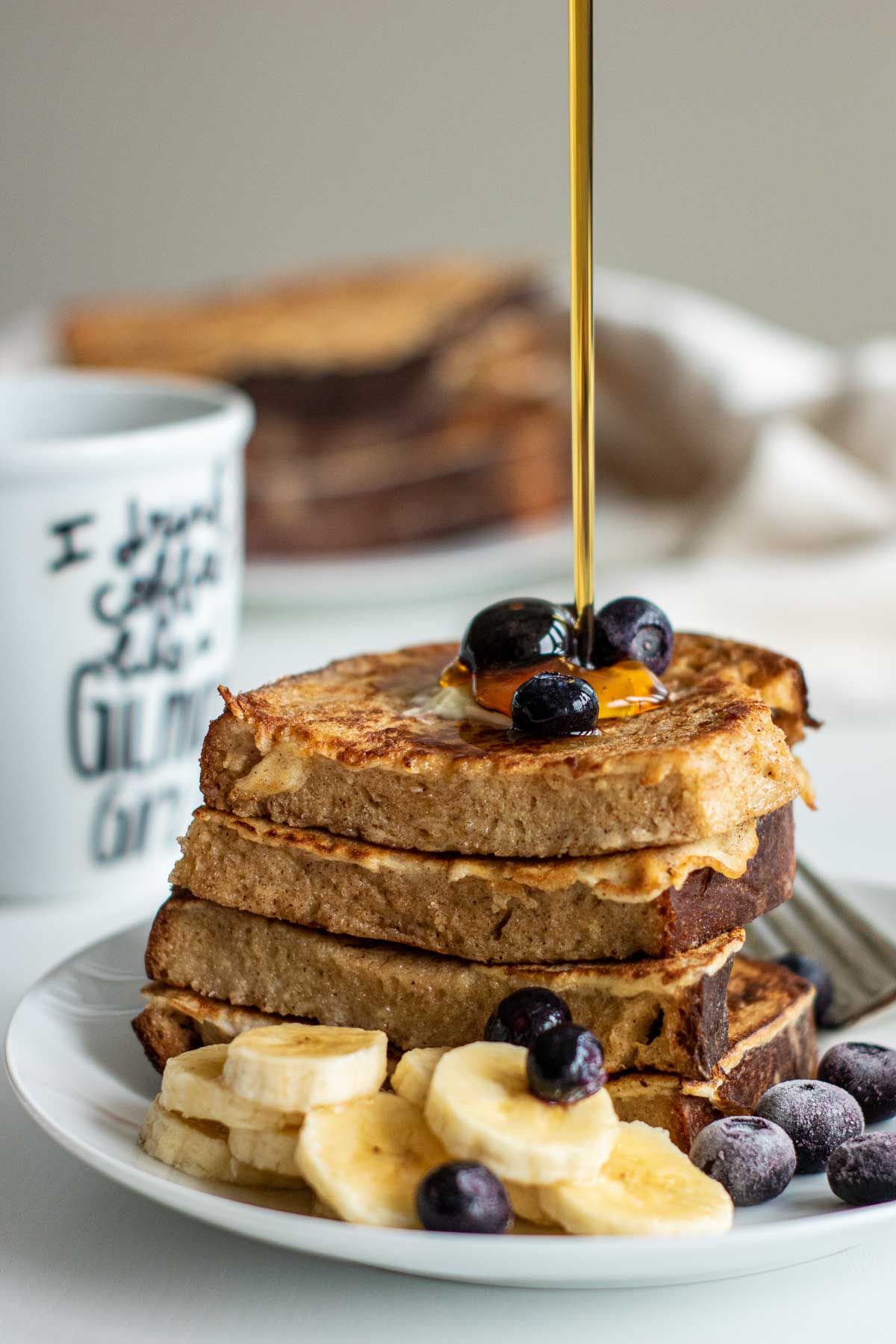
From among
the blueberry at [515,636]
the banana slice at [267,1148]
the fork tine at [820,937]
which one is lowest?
the fork tine at [820,937]

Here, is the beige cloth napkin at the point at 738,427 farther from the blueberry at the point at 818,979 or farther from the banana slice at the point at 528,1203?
the banana slice at the point at 528,1203

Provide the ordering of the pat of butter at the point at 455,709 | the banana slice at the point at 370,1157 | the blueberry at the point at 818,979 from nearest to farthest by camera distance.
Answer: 1. the banana slice at the point at 370,1157
2. the pat of butter at the point at 455,709
3. the blueberry at the point at 818,979

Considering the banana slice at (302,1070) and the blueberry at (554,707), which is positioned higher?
the blueberry at (554,707)

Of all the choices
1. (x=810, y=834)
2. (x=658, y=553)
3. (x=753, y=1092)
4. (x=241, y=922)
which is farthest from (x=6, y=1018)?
(x=658, y=553)

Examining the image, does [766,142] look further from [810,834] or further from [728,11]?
[810,834]

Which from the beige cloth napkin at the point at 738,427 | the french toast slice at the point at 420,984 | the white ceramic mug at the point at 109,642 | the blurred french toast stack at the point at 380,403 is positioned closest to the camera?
the french toast slice at the point at 420,984

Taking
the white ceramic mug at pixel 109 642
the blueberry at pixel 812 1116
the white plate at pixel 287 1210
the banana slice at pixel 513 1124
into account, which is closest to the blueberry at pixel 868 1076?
the blueberry at pixel 812 1116

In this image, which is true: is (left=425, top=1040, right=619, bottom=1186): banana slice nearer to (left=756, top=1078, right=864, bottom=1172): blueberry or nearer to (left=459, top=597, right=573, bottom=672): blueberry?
(left=756, top=1078, right=864, bottom=1172): blueberry

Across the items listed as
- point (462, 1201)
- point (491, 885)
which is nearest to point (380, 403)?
point (491, 885)
